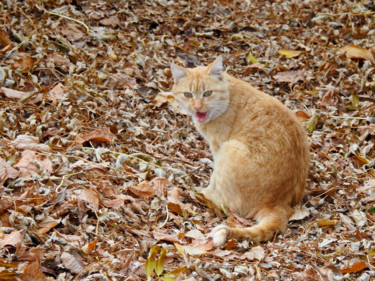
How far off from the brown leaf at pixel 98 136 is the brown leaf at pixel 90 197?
1.04 m

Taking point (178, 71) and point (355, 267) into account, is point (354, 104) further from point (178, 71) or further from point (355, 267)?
point (355, 267)

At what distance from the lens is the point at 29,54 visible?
6.16 metres

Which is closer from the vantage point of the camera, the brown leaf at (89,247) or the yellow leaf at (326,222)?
the brown leaf at (89,247)

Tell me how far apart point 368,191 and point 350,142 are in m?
1.09

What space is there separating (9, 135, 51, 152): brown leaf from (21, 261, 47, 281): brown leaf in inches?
70.3

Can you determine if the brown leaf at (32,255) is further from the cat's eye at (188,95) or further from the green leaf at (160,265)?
→ the cat's eye at (188,95)

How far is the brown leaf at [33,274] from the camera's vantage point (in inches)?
124

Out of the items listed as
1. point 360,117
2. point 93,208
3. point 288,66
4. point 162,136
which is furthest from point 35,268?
point 288,66

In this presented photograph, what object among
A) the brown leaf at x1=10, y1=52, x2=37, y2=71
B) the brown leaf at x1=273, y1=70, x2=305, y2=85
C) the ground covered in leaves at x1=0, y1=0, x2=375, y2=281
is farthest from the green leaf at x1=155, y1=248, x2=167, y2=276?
the brown leaf at x1=273, y1=70, x2=305, y2=85

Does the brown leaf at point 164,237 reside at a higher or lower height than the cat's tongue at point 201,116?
lower

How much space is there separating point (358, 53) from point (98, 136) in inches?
151

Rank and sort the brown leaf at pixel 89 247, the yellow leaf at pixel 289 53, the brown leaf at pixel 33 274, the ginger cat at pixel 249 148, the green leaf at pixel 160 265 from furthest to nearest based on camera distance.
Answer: the yellow leaf at pixel 289 53 → the ginger cat at pixel 249 148 → the brown leaf at pixel 89 247 → the green leaf at pixel 160 265 → the brown leaf at pixel 33 274

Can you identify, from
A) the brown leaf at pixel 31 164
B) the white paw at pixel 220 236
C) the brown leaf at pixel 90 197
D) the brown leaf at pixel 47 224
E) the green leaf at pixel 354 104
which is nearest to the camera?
the brown leaf at pixel 47 224

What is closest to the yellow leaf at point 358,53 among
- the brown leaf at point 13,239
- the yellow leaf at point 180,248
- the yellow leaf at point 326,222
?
the yellow leaf at point 326,222
